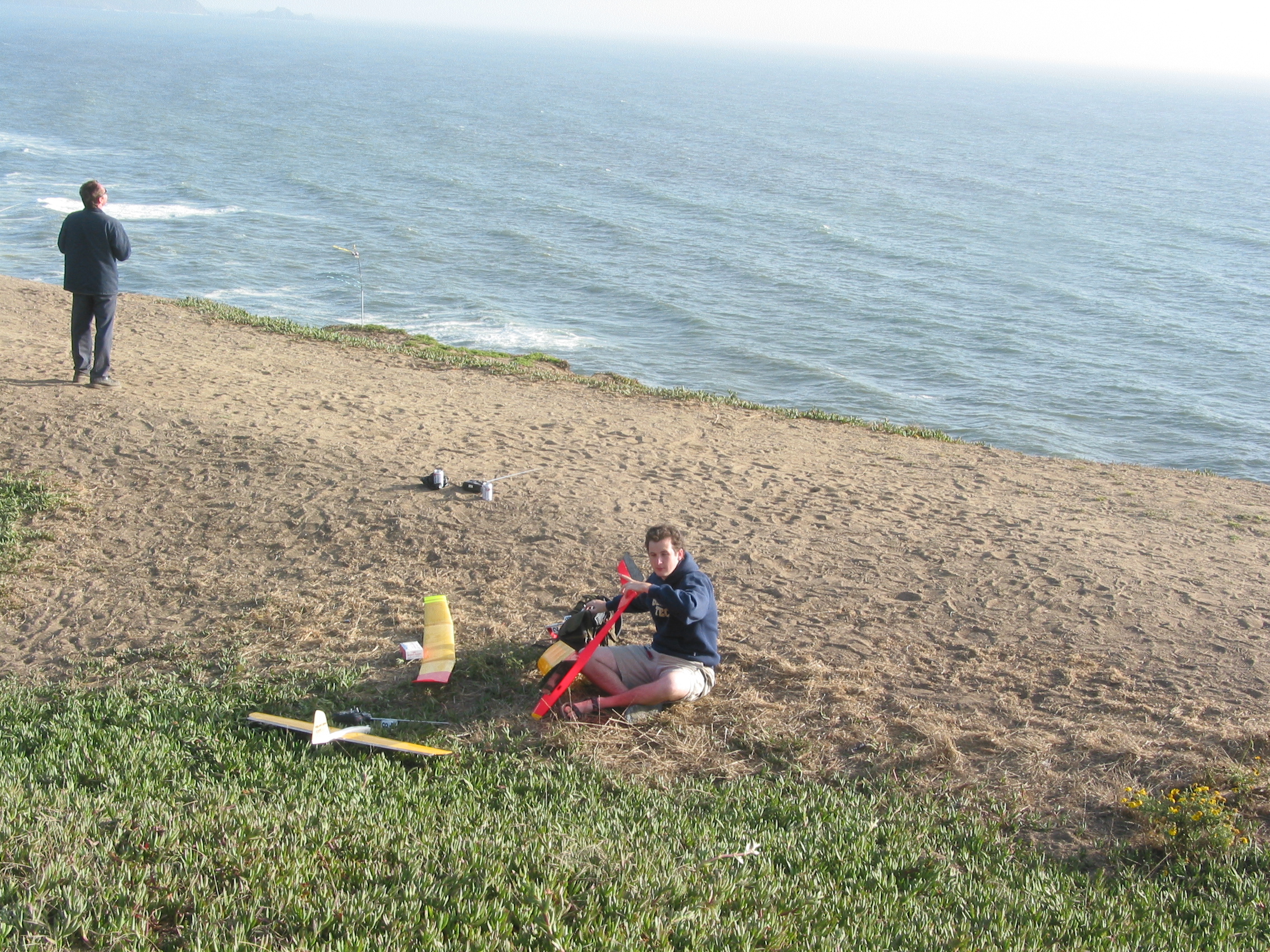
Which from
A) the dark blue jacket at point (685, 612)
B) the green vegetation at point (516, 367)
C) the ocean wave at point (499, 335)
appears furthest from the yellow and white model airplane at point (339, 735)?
the ocean wave at point (499, 335)

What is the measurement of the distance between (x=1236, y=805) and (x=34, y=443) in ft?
37.2

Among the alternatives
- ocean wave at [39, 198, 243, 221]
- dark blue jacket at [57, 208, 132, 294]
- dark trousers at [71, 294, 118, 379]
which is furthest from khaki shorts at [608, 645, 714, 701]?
ocean wave at [39, 198, 243, 221]

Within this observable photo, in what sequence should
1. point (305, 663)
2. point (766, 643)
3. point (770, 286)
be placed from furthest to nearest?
1. point (770, 286)
2. point (766, 643)
3. point (305, 663)

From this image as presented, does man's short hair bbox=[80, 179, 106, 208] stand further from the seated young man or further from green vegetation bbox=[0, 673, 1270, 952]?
the seated young man

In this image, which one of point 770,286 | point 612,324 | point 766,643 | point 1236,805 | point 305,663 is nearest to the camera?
point 1236,805

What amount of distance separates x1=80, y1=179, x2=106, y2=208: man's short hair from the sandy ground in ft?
7.63

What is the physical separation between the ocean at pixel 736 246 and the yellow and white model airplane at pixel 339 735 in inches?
741

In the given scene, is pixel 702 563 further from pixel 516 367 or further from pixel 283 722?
pixel 516 367

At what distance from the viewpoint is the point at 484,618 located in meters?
7.90

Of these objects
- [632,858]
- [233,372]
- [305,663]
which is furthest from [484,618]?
[233,372]

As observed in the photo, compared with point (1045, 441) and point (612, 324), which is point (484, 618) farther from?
point (612, 324)

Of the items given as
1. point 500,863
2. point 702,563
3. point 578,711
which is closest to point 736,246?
point 702,563

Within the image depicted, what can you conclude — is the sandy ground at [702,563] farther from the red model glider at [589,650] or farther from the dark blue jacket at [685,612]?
the dark blue jacket at [685,612]

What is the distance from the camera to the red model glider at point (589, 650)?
6.31 metres
